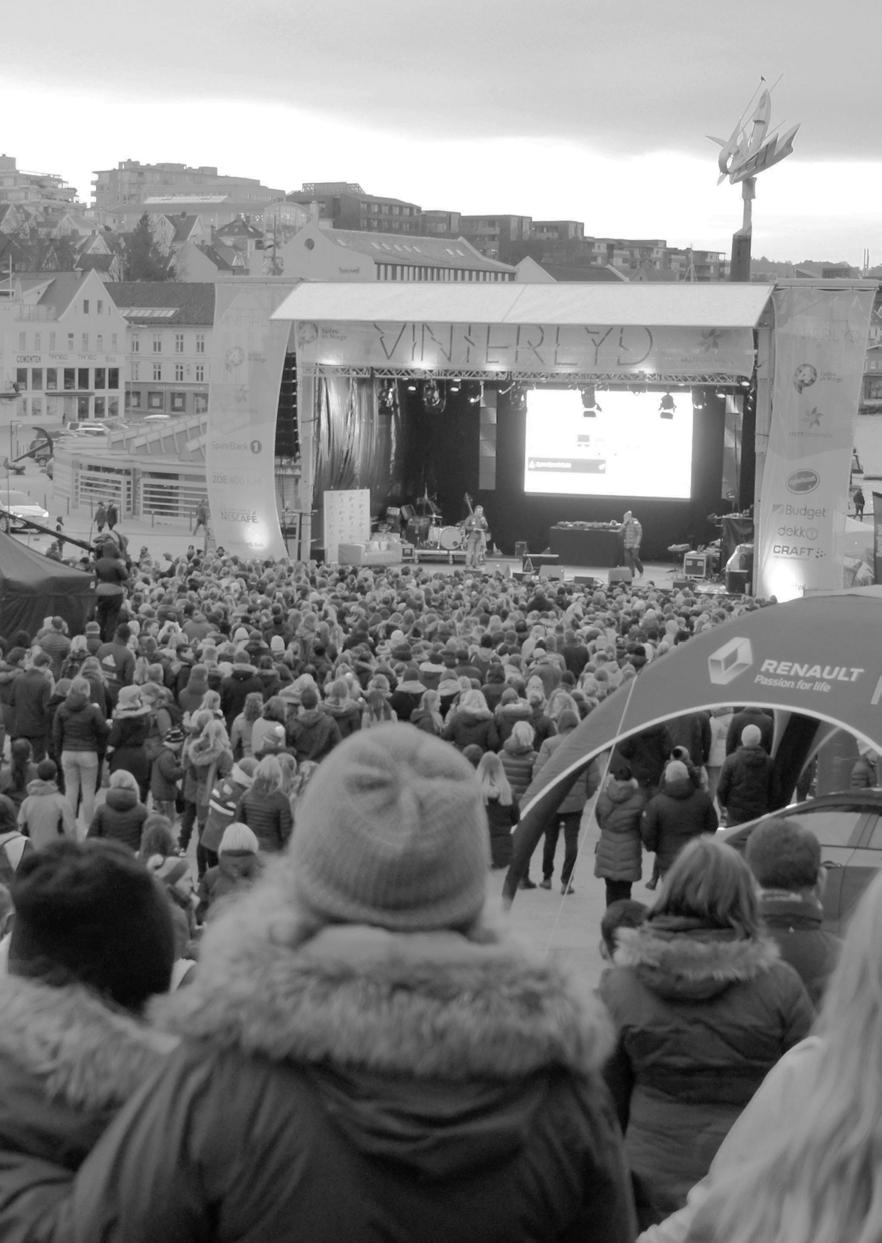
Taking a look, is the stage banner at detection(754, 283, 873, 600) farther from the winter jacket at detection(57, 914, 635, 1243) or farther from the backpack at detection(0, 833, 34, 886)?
the winter jacket at detection(57, 914, 635, 1243)

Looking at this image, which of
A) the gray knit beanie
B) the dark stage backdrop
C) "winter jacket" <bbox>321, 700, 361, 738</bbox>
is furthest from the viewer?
the dark stage backdrop

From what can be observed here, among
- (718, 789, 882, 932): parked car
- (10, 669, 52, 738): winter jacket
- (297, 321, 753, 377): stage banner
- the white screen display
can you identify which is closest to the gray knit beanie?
(718, 789, 882, 932): parked car


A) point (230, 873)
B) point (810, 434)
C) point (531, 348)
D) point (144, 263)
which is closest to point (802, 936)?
point (230, 873)

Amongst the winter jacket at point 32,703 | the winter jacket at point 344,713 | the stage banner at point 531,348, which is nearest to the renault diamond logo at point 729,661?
the winter jacket at point 344,713

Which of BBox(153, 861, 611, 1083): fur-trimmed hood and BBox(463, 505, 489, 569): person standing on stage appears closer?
BBox(153, 861, 611, 1083): fur-trimmed hood

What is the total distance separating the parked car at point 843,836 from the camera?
6.58m

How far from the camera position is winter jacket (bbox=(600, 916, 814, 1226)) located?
131 inches

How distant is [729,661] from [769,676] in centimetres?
21

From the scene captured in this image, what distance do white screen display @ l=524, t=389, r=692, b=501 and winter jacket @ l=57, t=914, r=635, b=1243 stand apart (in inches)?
1062

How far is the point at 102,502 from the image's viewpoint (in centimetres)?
4031

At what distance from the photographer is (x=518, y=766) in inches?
387

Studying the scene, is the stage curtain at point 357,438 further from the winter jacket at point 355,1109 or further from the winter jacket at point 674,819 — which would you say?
the winter jacket at point 355,1109

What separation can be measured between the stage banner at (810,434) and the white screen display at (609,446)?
458cm

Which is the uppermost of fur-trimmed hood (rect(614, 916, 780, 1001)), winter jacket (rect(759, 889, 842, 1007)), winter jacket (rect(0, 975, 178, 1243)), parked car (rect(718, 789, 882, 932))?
winter jacket (rect(0, 975, 178, 1243))
